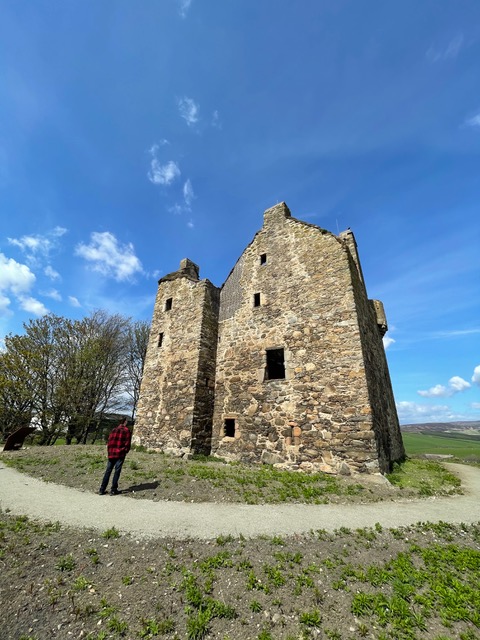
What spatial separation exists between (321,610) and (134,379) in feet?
93.0

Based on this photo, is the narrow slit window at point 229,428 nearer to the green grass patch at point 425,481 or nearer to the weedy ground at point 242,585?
the green grass patch at point 425,481

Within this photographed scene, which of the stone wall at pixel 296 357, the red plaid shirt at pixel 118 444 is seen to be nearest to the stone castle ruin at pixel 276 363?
the stone wall at pixel 296 357

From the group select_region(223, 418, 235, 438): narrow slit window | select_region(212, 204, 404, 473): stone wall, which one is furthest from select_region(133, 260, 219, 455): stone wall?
select_region(223, 418, 235, 438): narrow slit window

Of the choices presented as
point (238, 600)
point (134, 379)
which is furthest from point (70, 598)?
point (134, 379)

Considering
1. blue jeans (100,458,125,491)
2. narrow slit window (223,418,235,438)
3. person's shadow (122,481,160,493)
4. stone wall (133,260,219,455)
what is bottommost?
person's shadow (122,481,160,493)

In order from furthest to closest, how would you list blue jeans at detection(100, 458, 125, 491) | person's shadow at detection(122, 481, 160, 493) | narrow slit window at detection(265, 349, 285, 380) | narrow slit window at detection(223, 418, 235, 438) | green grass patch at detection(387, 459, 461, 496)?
narrow slit window at detection(265, 349, 285, 380) < narrow slit window at detection(223, 418, 235, 438) < green grass patch at detection(387, 459, 461, 496) < person's shadow at detection(122, 481, 160, 493) < blue jeans at detection(100, 458, 125, 491)

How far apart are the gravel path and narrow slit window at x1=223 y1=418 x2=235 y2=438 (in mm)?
6166

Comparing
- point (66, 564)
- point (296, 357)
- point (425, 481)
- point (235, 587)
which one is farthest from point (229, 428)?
point (235, 587)

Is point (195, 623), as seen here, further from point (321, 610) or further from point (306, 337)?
point (306, 337)

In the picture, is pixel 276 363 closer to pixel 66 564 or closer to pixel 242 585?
pixel 242 585

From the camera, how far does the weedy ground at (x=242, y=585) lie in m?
3.07

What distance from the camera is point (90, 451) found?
1210 centimetres

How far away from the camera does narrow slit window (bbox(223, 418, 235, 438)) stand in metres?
12.6

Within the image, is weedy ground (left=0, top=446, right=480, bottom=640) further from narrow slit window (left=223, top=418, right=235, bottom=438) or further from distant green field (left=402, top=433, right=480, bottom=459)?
distant green field (left=402, top=433, right=480, bottom=459)
